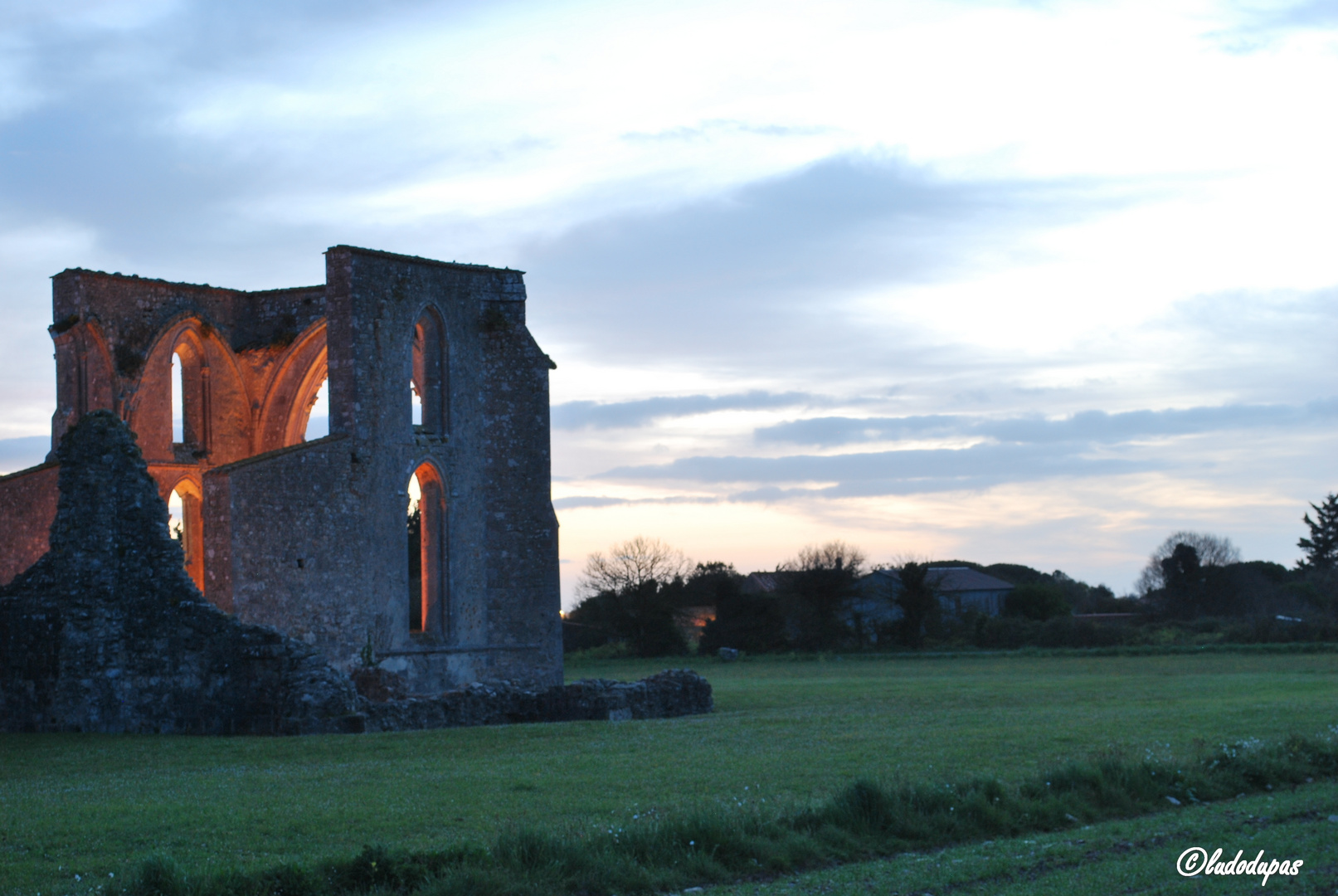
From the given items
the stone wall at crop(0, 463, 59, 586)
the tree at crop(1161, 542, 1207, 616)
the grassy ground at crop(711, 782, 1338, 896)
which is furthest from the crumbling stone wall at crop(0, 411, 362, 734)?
the tree at crop(1161, 542, 1207, 616)

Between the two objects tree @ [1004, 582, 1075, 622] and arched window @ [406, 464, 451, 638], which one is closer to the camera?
arched window @ [406, 464, 451, 638]

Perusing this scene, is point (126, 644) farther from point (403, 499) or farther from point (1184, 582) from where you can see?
point (1184, 582)

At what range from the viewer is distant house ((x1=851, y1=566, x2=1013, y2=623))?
52.3 meters

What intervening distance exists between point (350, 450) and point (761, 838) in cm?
1586

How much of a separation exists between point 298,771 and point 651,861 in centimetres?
555

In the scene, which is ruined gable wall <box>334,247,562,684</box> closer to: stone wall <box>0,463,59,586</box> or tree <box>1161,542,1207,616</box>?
stone wall <box>0,463,59,586</box>

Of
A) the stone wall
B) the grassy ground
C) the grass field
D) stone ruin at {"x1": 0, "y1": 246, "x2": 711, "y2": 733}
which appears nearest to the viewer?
the grassy ground

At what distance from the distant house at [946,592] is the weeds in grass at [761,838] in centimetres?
3886

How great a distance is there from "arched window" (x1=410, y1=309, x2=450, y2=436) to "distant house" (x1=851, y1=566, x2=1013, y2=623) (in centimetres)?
2809

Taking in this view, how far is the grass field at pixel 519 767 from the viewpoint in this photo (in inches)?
349

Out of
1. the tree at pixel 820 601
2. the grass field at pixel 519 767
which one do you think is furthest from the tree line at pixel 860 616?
the grass field at pixel 519 767

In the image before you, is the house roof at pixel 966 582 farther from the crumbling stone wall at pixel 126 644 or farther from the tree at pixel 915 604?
the crumbling stone wall at pixel 126 644

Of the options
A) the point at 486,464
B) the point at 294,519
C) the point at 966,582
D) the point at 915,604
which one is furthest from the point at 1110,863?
the point at 966,582

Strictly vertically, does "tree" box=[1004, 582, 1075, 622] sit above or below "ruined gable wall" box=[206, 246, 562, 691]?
below
